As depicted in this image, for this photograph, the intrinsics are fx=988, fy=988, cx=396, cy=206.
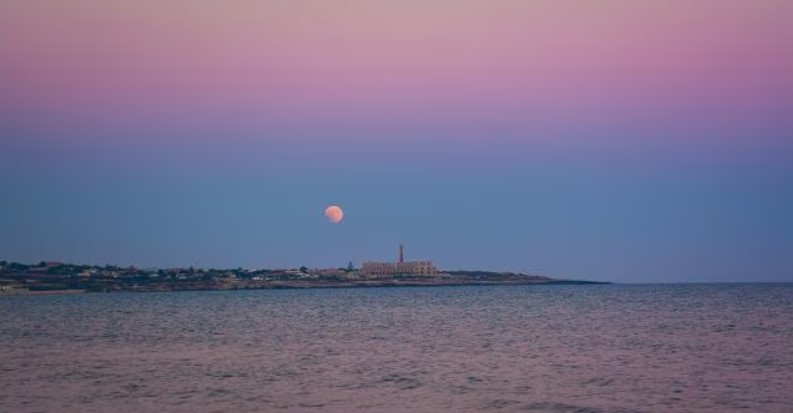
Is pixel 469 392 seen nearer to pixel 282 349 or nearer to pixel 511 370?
pixel 511 370

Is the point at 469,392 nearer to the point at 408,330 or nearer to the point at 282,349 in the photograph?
the point at 282,349

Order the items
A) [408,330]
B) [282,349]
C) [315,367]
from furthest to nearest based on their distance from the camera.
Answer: [408,330]
[282,349]
[315,367]

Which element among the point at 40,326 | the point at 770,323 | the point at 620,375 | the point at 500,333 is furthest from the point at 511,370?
the point at 40,326

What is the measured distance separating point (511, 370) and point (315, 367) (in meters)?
10.2

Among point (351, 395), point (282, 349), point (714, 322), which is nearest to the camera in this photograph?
point (351, 395)

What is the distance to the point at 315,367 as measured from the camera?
5134 cm

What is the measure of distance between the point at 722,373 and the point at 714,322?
42662 millimetres

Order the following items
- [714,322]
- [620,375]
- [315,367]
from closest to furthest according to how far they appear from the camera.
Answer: [620,375]
[315,367]
[714,322]

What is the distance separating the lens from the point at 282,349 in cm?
6272

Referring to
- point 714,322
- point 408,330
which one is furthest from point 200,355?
point 714,322

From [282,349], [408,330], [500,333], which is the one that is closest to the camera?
[282,349]

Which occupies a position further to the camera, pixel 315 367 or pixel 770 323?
pixel 770 323

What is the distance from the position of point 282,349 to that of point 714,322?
1691 inches

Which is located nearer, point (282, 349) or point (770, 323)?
point (282, 349)
